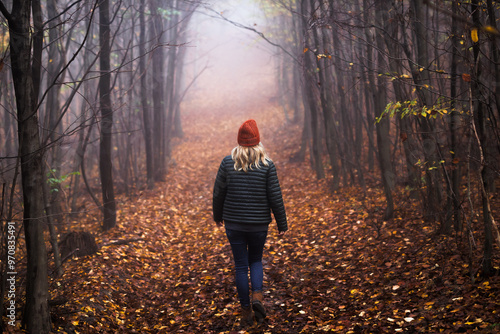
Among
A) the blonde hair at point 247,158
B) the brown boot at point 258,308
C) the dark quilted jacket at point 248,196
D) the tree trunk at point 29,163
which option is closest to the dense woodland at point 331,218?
the tree trunk at point 29,163

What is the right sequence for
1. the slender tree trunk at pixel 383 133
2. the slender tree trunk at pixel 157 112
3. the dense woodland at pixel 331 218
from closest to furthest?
the dense woodland at pixel 331 218 < the slender tree trunk at pixel 383 133 < the slender tree trunk at pixel 157 112

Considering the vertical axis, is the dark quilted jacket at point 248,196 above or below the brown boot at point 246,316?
above

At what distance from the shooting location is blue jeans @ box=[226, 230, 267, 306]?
13.9 feet

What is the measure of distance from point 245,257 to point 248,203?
0.66 metres

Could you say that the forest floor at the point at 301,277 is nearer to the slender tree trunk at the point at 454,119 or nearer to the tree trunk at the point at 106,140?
the tree trunk at the point at 106,140

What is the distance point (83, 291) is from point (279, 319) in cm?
260

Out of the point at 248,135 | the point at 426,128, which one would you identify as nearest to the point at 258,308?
the point at 248,135

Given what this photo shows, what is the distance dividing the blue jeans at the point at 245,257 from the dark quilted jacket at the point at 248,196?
99 millimetres

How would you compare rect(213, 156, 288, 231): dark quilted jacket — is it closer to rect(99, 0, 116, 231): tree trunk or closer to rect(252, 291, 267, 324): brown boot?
rect(252, 291, 267, 324): brown boot

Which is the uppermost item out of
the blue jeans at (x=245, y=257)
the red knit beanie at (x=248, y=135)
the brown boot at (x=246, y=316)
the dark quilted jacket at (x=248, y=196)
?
the red knit beanie at (x=248, y=135)

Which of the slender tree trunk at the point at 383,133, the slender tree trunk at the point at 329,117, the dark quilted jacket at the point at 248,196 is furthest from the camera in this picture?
the slender tree trunk at the point at 329,117

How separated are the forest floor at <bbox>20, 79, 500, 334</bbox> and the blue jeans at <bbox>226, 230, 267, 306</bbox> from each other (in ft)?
1.39

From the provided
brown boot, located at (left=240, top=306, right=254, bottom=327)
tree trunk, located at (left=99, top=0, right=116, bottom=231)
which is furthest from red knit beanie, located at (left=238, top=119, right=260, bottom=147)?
tree trunk, located at (left=99, top=0, right=116, bottom=231)

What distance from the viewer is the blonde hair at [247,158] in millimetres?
4180
